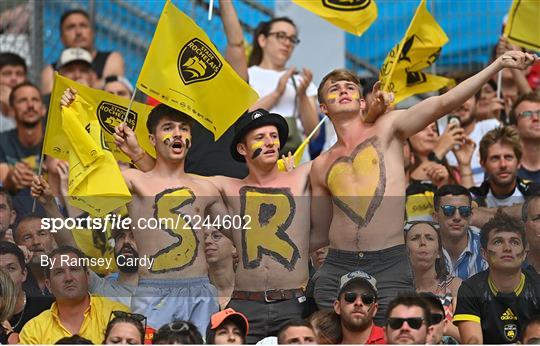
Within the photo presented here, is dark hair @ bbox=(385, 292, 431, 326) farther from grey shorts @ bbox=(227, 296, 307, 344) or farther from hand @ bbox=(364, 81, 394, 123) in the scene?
hand @ bbox=(364, 81, 394, 123)

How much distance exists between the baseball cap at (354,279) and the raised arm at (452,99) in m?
0.94

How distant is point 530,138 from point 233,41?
2.23m

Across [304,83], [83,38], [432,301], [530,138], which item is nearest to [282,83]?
[304,83]

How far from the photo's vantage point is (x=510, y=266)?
10656 millimetres

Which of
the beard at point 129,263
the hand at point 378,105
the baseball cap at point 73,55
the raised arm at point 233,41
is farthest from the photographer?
the baseball cap at point 73,55

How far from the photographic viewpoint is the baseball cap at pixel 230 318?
10.2 m

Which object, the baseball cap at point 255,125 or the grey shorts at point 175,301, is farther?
the baseball cap at point 255,125

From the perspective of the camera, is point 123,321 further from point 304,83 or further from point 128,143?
point 304,83

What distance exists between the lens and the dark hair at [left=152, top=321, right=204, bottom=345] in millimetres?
9969

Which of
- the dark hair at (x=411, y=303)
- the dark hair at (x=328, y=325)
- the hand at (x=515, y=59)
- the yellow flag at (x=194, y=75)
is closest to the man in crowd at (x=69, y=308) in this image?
the dark hair at (x=328, y=325)

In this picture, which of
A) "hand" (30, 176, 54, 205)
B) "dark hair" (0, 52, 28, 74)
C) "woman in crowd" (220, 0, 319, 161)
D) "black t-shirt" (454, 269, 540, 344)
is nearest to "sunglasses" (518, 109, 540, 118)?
"woman in crowd" (220, 0, 319, 161)

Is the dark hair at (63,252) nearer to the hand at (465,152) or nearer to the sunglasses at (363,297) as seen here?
the sunglasses at (363,297)

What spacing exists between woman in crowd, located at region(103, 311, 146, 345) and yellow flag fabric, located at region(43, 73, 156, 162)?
149cm

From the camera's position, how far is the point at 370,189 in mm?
10664
